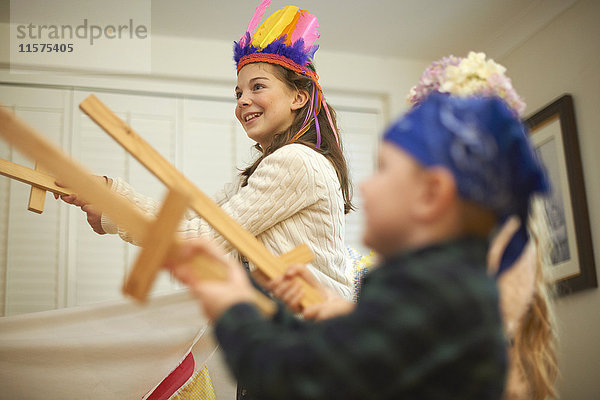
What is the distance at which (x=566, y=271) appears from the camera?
8.82 feet

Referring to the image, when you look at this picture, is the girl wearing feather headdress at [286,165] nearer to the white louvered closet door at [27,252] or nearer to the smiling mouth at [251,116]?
the smiling mouth at [251,116]

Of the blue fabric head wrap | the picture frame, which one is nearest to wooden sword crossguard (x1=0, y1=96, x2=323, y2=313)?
the blue fabric head wrap

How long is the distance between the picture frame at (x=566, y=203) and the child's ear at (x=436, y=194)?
2.08 m

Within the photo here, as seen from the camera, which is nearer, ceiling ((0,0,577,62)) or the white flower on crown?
the white flower on crown

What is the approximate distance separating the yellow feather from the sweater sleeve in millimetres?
448

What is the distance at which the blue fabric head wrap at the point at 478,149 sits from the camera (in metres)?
0.64

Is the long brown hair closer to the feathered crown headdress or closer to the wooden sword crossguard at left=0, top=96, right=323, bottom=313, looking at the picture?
the feathered crown headdress

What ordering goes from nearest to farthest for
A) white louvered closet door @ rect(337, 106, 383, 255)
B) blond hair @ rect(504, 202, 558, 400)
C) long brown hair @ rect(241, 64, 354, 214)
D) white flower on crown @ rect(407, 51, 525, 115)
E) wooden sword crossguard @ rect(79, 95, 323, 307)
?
1. wooden sword crossguard @ rect(79, 95, 323, 307)
2. blond hair @ rect(504, 202, 558, 400)
3. white flower on crown @ rect(407, 51, 525, 115)
4. long brown hair @ rect(241, 64, 354, 214)
5. white louvered closet door @ rect(337, 106, 383, 255)

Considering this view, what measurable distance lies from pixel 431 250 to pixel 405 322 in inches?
3.2

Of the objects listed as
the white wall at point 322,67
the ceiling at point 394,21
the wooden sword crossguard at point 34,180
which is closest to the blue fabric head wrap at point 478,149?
the wooden sword crossguard at point 34,180

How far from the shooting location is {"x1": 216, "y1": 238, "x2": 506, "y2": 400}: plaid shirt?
0.57 m

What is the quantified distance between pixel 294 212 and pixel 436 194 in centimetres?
79

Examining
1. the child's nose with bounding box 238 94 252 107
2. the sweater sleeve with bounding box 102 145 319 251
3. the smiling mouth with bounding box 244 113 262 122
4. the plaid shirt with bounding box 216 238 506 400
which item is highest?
the child's nose with bounding box 238 94 252 107

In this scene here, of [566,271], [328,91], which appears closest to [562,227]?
[566,271]
